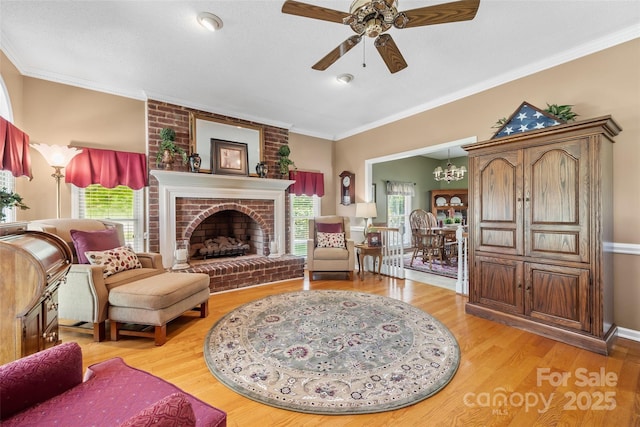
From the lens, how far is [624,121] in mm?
2500

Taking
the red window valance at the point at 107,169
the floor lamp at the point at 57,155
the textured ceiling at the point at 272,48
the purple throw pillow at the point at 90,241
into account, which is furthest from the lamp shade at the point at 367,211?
the floor lamp at the point at 57,155

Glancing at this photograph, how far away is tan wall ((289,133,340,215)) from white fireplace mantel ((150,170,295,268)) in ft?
2.48

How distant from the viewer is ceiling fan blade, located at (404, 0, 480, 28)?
5.32 ft

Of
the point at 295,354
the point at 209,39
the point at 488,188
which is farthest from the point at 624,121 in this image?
the point at 209,39

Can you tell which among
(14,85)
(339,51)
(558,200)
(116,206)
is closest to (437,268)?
(558,200)

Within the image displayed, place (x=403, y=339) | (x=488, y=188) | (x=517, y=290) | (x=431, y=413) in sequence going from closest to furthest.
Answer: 1. (x=431, y=413)
2. (x=403, y=339)
3. (x=517, y=290)
4. (x=488, y=188)

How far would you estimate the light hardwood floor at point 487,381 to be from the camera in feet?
5.03

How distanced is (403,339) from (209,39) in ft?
10.8

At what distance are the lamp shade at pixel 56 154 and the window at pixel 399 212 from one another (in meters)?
6.43

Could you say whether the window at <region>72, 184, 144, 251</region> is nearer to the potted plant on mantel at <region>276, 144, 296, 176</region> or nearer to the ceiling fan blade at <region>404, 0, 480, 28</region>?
the potted plant on mantel at <region>276, 144, 296, 176</region>

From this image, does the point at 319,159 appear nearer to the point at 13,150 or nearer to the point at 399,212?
the point at 399,212

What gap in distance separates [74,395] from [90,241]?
2.18 meters

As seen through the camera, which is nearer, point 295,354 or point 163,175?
point 295,354

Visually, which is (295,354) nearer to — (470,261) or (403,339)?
(403,339)
